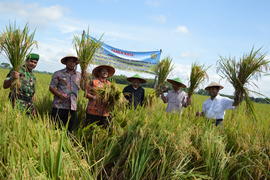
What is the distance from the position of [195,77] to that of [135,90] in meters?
1.02

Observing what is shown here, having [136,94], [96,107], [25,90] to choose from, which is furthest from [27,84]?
[136,94]

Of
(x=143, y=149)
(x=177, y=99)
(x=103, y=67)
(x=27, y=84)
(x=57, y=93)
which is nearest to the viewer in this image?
(x=143, y=149)

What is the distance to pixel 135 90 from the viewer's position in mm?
4109

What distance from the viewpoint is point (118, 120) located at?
118 inches

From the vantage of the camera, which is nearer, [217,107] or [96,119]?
[96,119]

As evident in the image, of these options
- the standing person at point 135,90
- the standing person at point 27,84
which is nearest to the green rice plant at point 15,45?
the standing person at point 27,84

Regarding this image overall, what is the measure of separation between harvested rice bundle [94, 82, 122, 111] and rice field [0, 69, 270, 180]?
0.26 metres

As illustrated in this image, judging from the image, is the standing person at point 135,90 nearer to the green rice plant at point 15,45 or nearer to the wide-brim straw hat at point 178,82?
the wide-brim straw hat at point 178,82

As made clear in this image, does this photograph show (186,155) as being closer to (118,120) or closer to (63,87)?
(118,120)

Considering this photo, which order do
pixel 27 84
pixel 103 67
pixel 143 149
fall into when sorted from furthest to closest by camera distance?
pixel 103 67 → pixel 27 84 → pixel 143 149

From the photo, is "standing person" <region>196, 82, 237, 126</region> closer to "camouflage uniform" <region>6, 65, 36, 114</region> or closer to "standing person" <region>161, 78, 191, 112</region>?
"standing person" <region>161, 78, 191, 112</region>

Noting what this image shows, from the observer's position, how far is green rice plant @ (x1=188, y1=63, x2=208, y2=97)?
3898 millimetres

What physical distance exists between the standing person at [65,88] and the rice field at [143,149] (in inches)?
30.0

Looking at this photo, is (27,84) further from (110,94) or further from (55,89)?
(110,94)
